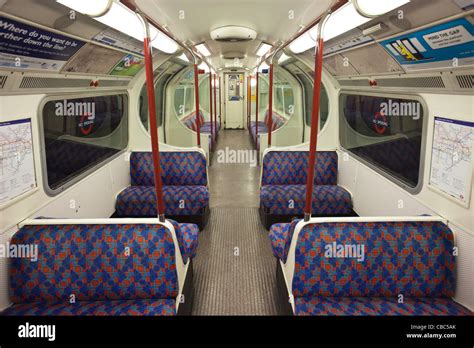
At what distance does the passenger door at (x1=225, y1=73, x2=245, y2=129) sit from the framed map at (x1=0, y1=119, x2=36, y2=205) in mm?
13628

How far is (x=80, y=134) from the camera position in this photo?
4.29m

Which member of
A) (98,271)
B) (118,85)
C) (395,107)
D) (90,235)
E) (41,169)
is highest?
(118,85)

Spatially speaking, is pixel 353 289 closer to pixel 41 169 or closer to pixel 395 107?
pixel 395 107

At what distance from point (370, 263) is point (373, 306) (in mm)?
314

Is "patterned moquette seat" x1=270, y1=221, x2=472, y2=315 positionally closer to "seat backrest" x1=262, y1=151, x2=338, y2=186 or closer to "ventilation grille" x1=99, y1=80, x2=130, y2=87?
"seat backrest" x1=262, y1=151, x2=338, y2=186

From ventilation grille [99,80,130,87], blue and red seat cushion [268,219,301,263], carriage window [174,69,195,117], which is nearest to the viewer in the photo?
blue and red seat cushion [268,219,301,263]

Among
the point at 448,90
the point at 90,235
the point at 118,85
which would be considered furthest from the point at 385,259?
the point at 118,85

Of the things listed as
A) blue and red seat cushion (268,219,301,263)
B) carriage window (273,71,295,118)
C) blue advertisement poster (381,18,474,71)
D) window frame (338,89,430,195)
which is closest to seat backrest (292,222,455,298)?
blue and red seat cushion (268,219,301,263)

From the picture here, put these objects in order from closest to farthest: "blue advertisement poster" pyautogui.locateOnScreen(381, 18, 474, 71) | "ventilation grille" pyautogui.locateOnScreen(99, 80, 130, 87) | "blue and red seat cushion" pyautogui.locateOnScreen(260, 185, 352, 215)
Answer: "blue advertisement poster" pyautogui.locateOnScreen(381, 18, 474, 71)
"ventilation grille" pyautogui.locateOnScreen(99, 80, 130, 87)
"blue and red seat cushion" pyautogui.locateOnScreen(260, 185, 352, 215)

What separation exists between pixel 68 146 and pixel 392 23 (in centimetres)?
351

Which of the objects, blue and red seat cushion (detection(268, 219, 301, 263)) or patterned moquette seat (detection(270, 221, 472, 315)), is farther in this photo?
blue and red seat cushion (detection(268, 219, 301, 263))

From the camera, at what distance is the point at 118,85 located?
5.28 metres

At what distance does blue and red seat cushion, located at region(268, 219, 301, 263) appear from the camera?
2.85m
